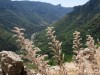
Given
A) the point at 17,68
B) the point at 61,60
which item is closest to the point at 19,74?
the point at 17,68

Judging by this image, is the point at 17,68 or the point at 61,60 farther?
the point at 17,68

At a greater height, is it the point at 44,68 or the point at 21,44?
the point at 21,44

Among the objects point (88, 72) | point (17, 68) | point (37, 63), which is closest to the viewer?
point (37, 63)

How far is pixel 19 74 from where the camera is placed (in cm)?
1343

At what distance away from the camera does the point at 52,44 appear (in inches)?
215

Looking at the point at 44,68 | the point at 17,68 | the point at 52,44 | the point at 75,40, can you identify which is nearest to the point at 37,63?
the point at 44,68

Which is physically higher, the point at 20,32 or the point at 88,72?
the point at 20,32

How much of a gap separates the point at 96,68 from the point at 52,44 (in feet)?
3.31

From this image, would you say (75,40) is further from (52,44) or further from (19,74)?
(19,74)

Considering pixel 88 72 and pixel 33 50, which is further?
pixel 88 72

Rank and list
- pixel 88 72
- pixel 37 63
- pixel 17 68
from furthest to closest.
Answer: pixel 17 68, pixel 88 72, pixel 37 63

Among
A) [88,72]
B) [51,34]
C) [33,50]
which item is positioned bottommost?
[88,72]

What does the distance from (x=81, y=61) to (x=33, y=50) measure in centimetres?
96

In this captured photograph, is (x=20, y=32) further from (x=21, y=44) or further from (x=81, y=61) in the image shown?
(x=81, y=61)
